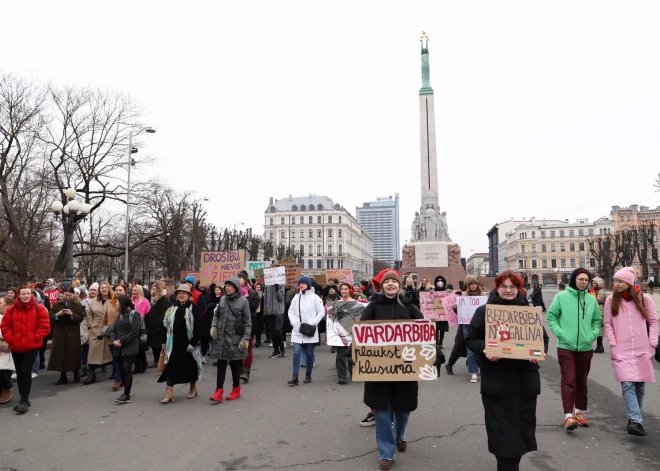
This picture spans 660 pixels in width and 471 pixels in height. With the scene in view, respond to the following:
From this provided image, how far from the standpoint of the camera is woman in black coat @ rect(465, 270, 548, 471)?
161 inches

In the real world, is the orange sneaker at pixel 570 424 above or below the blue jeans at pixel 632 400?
below

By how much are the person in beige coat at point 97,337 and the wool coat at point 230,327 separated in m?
2.65

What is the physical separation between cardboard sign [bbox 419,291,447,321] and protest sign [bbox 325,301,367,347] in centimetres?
362

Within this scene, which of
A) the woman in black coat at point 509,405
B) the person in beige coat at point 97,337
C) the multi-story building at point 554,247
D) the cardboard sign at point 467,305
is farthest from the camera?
the multi-story building at point 554,247

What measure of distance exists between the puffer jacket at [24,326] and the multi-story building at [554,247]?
111 meters

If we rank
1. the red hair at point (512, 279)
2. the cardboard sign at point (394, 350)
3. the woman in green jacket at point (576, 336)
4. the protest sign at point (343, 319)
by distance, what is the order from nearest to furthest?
the red hair at point (512, 279) < the cardboard sign at point (394, 350) < the woman in green jacket at point (576, 336) < the protest sign at point (343, 319)

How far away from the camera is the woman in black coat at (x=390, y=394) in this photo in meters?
4.74

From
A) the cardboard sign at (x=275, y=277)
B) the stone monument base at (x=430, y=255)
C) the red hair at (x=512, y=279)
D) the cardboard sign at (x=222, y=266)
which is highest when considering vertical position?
the stone monument base at (x=430, y=255)

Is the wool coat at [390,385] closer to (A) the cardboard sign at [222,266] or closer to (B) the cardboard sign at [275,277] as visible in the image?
(B) the cardboard sign at [275,277]

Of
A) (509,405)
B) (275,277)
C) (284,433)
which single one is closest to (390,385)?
(509,405)

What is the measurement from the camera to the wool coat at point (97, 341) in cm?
909

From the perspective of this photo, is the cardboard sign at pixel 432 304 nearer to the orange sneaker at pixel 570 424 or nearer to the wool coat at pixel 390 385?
the orange sneaker at pixel 570 424

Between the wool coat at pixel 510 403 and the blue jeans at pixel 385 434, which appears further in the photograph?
the blue jeans at pixel 385 434

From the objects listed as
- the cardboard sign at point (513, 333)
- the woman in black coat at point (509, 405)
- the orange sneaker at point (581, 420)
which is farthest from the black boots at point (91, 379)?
the orange sneaker at point (581, 420)
